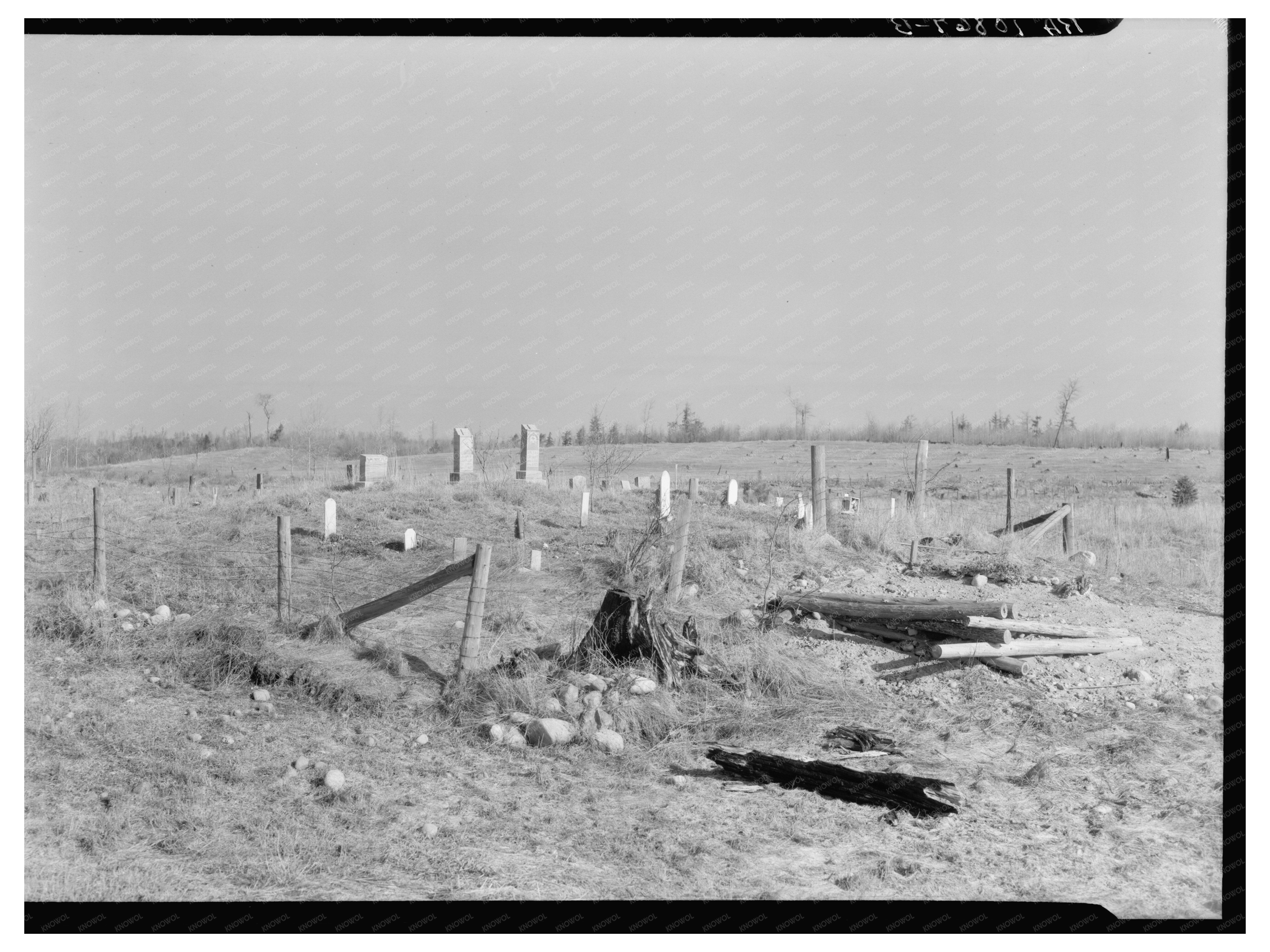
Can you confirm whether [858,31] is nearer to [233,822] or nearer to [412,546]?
[233,822]

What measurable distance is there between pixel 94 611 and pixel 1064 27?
31.0ft

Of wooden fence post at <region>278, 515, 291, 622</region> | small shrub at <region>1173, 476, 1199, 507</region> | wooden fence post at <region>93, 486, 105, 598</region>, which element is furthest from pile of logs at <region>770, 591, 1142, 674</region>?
small shrub at <region>1173, 476, 1199, 507</region>

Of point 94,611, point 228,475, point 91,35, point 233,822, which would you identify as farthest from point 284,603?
point 228,475

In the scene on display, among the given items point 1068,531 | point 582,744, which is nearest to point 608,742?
point 582,744

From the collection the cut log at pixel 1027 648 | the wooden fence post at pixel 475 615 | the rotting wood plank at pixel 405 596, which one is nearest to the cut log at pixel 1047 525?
the cut log at pixel 1027 648

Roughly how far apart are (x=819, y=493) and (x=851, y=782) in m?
8.45

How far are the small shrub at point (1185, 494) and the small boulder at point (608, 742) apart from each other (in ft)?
74.3

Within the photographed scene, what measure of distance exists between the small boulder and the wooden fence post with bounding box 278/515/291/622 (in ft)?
12.4

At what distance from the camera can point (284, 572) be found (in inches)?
370

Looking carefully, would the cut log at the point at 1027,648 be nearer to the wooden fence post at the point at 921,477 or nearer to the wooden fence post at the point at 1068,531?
the wooden fence post at the point at 1068,531

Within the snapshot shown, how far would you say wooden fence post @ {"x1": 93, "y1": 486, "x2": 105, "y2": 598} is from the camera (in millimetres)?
9953

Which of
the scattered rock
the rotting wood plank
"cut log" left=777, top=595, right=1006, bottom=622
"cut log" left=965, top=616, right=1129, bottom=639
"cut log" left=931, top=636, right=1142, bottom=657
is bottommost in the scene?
the scattered rock

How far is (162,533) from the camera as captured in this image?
14.9 m

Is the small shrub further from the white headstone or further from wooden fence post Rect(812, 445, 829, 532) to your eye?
the white headstone
